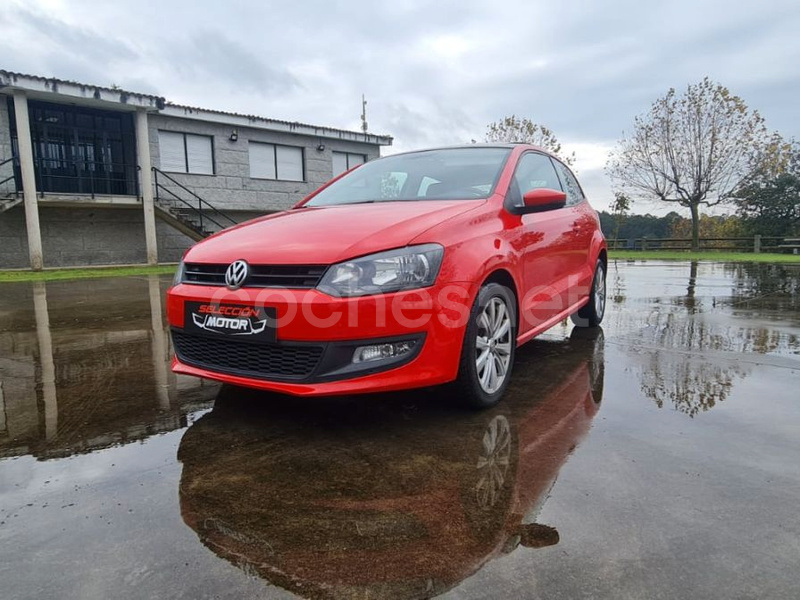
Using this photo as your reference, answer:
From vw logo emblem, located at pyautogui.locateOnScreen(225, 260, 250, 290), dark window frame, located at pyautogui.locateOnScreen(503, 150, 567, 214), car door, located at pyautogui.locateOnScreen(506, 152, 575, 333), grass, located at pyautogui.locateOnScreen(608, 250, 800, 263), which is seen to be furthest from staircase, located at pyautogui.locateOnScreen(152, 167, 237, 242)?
grass, located at pyautogui.locateOnScreen(608, 250, 800, 263)

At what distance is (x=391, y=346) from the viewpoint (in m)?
2.78

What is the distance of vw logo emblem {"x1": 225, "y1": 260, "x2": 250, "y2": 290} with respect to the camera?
9.48ft

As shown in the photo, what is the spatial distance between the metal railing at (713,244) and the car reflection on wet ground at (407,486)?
28791 millimetres

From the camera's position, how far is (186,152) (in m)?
18.3

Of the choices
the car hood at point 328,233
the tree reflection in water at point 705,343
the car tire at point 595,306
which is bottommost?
the tree reflection in water at point 705,343

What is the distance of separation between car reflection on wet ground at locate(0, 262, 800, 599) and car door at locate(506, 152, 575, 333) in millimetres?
503

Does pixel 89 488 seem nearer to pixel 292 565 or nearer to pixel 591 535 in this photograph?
pixel 292 565

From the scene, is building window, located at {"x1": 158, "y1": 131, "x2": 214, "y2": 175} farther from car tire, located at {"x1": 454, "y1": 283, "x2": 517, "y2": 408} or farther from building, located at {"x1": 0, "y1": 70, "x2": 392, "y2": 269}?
car tire, located at {"x1": 454, "y1": 283, "x2": 517, "y2": 408}

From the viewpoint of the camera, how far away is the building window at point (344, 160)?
73.4 ft

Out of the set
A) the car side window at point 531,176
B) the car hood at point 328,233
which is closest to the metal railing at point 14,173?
the car hood at point 328,233

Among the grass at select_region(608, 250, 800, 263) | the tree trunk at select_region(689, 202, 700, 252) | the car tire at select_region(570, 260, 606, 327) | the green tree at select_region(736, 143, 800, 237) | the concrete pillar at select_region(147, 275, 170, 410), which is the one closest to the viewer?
the concrete pillar at select_region(147, 275, 170, 410)

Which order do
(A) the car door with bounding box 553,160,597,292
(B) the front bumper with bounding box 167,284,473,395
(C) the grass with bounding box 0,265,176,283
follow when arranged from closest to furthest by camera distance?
(B) the front bumper with bounding box 167,284,473,395, (A) the car door with bounding box 553,160,597,292, (C) the grass with bounding box 0,265,176,283

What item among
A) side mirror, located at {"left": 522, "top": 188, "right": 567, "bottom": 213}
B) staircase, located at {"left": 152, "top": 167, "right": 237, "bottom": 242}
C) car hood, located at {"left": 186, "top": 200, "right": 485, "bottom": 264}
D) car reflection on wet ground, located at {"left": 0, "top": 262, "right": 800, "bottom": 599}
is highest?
staircase, located at {"left": 152, "top": 167, "right": 237, "bottom": 242}

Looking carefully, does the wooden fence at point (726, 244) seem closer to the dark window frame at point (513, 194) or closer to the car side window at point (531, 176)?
the car side window at point (531, 176)
